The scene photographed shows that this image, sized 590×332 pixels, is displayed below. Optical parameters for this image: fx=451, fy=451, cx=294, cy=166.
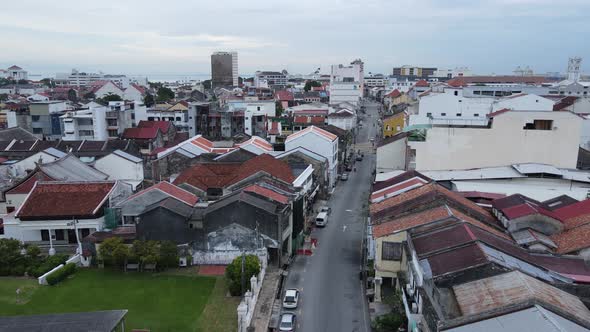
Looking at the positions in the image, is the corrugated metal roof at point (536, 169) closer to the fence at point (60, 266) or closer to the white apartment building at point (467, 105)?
the white apartment building at point (467, 105)

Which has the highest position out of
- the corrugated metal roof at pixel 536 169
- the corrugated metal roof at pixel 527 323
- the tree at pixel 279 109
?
the tree at pixel 279 109

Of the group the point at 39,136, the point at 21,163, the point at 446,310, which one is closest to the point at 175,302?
the point at 446,310

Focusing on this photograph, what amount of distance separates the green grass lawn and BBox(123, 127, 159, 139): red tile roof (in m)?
34.4

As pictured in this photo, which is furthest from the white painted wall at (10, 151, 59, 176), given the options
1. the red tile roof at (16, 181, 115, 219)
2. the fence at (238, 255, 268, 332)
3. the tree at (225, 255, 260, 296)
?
the fence at (238, 255, 268, 332)

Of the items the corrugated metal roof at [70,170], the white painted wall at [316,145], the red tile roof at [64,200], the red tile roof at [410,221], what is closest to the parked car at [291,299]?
the red tile roof at [410,221]

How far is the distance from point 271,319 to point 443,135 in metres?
22.3

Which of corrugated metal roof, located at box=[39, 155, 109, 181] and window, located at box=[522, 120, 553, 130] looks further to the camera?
window, located at box=[522, 120, 553, 130]

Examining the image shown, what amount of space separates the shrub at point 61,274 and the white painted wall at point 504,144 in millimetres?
25804

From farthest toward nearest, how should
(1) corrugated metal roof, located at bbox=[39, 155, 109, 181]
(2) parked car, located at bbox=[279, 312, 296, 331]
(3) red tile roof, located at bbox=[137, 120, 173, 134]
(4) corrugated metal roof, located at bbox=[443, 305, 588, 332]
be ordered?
(3) red tile roof, located at bbox=[137, 120, 173, 134] < (1) corrugated metal roof, located at bbox=[39, 155, 109, 181] < (2) parked car, located at bbox=[279, 312, 296, 331] < (4) corrugated metal roof, located at bbox=[443, 305, 588, 332]

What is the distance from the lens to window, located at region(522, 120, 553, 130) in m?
34.8

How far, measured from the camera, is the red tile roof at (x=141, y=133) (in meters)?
57.4

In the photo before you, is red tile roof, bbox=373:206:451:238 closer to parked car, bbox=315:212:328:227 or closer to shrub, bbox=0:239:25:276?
parked car, bbox=315:212:328:227

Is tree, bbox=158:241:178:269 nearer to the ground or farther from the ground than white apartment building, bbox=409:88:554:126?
nearer to the ground

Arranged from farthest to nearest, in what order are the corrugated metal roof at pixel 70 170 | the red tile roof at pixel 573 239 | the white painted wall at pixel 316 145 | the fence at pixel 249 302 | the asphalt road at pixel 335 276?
1. the white painted wall at pixel 316 145
2. the corrugated metal roof at pixel 70 170
3. the red tile roof at pixel 573 239
4. the asphalt road at pixel 335 276
5. the fence at pixel 249 302
